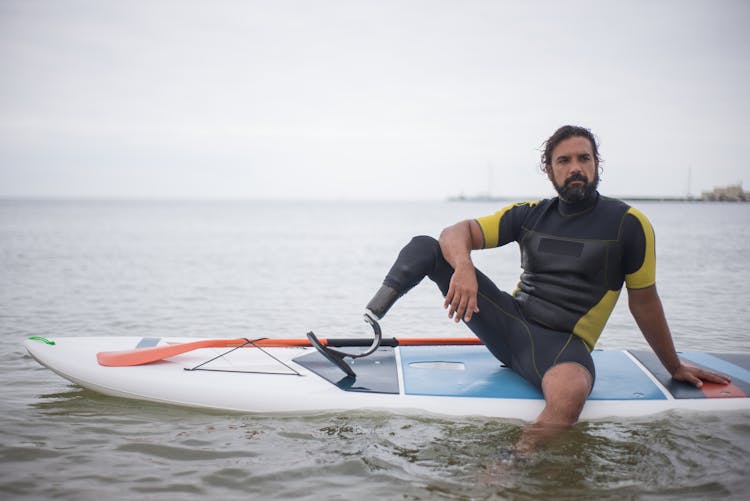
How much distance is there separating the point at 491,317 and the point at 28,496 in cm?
271

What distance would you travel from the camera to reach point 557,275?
3.53 m

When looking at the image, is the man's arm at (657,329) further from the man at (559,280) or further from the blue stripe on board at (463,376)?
the blue stripe on board at (463,376)

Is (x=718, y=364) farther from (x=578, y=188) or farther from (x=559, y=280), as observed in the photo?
(x=578, y=188)

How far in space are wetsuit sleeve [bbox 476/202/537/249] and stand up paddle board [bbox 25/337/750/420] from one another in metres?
0.92

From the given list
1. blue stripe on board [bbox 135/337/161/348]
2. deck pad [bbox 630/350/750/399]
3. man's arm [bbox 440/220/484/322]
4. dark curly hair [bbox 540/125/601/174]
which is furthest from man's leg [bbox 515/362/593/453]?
blue stripe on board [bbox 135/337/161/348]

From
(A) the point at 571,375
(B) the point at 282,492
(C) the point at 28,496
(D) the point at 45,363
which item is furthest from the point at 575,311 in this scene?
(D) the point at 45,363

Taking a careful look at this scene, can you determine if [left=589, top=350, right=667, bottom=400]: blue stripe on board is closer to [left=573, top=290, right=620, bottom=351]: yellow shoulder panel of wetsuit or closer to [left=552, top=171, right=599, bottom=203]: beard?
[left=573, top=290, right=620, bottom=351]: yellow shoulder panel of wetsuit

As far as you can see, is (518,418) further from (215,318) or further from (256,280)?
(256,280)

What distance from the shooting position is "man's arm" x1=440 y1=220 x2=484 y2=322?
3.34 meters

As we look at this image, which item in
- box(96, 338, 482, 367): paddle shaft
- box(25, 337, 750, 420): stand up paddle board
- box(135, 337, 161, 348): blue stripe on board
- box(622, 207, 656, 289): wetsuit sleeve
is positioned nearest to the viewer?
box(622, 207, 656, 289): wetsuit sleeve

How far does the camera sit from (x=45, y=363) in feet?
14.1

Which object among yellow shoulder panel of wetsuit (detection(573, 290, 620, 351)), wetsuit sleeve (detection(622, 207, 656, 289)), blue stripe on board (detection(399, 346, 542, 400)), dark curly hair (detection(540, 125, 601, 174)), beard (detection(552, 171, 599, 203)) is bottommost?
blue stripe on board (detection(399, 346, 542, 400))

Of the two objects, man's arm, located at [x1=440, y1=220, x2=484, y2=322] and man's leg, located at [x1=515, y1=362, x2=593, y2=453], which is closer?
man's leg, located at [x1=515, y1=362, x2=593, y2=453]

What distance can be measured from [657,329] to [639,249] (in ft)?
1.74
